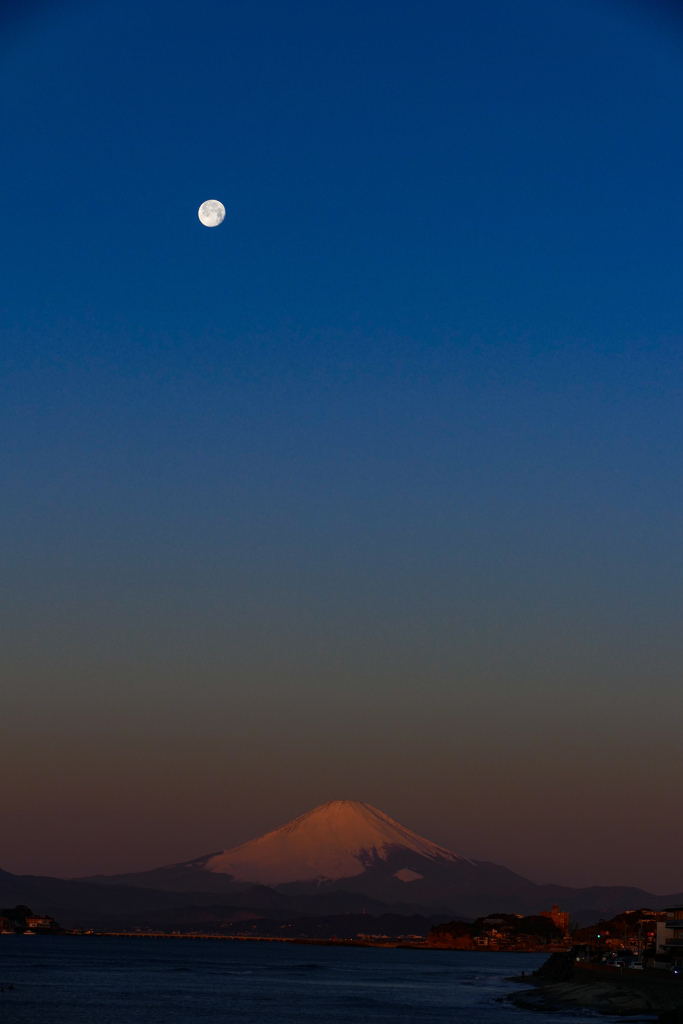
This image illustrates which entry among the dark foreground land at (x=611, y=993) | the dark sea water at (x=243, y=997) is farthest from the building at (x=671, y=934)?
the dark sea water at (x=243, y=997)

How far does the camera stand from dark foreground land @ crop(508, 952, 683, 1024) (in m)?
68.5

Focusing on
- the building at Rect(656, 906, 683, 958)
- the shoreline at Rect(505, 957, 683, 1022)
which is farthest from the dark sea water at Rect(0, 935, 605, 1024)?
the building at Rect(656, 906, 683, 958)

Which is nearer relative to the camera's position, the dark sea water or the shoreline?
the shoreline

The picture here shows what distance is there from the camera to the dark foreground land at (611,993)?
68.5 metres

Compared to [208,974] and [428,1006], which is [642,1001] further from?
[208,974]

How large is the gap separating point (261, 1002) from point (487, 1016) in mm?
20490

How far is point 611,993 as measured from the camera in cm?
7631

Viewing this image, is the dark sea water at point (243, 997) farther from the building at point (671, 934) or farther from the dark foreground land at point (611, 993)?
the building at point (671, 934)

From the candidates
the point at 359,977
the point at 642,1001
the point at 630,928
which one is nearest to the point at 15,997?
the point at 642,1001

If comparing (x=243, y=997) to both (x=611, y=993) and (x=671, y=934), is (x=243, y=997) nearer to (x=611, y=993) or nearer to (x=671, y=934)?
(x=611, y=993)

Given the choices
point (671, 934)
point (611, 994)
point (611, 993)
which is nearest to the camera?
point (611, 994)

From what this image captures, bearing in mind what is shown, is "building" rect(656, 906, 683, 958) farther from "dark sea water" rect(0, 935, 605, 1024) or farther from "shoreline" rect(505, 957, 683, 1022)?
"dark sea water" rect(0, 935, 605, 1024)

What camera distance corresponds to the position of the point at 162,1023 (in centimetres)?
6806

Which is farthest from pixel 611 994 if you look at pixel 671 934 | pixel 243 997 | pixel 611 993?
pixel 243 997
